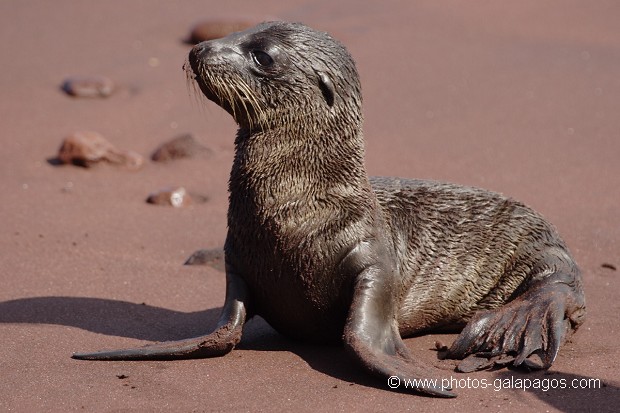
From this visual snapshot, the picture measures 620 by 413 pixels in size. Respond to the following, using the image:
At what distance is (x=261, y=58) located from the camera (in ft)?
19.1

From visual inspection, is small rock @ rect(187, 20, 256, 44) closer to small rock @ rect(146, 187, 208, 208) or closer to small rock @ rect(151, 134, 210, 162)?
small rock @ rect(151, 134, 210, 162)

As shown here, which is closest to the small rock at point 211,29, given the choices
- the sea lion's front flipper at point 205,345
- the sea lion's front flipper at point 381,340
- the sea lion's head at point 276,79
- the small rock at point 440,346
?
the sea lion's head at point 276,79

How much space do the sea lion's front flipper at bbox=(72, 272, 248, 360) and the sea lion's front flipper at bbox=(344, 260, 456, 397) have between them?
2.10ft

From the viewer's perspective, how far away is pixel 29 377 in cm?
546

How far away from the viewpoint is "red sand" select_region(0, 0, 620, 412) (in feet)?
17.8

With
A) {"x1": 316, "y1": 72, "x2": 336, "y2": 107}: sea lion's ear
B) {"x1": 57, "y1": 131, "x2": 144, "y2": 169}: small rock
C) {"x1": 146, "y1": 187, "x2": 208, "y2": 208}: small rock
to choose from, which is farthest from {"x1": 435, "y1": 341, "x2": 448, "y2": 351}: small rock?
{"x1": 57, "y1": 131, "x2": 144, "y2": 169}: small rock

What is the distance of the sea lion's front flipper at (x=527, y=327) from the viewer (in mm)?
5848

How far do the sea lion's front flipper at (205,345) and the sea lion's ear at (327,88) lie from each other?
116 centimetres

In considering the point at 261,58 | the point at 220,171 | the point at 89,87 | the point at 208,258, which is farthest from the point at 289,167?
the point at 89,87

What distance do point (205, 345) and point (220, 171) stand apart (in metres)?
5.32

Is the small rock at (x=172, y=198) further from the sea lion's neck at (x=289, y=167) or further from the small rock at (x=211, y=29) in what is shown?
the small rock at (x=211, y=29)

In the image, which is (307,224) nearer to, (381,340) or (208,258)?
(381,340)

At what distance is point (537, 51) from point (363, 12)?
289cm

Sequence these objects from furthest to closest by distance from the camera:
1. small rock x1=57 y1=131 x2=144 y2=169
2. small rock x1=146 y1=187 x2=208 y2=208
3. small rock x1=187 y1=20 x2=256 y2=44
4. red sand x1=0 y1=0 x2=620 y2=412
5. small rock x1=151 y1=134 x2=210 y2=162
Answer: small rock x1=187 y1=20 x2=256 y2=44
small rock x1=151 y1=134 x2=210 y2=162
small rock x1=57 y1=131 x2=144 y2=169
small rock x1=146 y1=187 x2=208 y2=208
red sand x1=0 y1=0 x2=620 y2=412
